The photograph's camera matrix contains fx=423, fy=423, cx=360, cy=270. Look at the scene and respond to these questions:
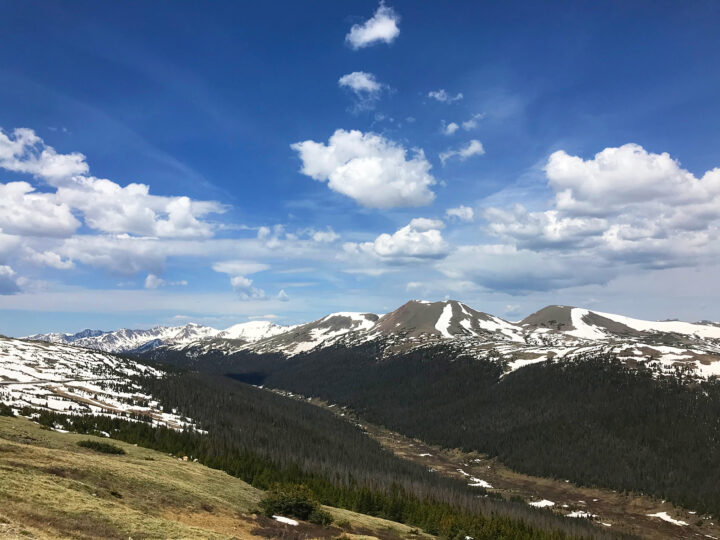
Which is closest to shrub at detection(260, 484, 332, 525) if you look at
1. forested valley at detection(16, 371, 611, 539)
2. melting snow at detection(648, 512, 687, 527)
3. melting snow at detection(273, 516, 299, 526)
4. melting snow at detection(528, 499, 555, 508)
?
melting snow at detection(273, 516, 299, 526)

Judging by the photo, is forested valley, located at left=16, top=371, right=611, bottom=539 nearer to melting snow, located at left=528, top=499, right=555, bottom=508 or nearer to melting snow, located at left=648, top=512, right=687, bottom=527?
melting snow, located at left=528, top=499, right=555, bottom=508

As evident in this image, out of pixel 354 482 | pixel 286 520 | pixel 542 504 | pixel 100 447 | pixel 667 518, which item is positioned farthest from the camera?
pixel 542 504

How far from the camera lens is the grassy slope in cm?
2923

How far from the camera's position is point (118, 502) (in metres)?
38.4

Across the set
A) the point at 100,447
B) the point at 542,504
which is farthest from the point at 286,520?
the point at 542,504

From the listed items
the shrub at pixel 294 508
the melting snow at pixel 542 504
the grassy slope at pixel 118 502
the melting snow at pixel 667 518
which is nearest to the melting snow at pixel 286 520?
the shrub at pixel 294 508

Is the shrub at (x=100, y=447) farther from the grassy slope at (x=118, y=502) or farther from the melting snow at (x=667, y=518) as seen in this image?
the melting snow at (x=667, y=518)

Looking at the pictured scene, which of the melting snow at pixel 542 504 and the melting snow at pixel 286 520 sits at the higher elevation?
the melting snow at pixel 286 520

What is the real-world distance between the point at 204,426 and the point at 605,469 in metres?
181

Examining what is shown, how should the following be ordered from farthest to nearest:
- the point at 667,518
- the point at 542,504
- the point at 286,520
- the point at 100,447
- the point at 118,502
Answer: the point at 542,504, the point at 667,518, the point at 100,447, the point at 286,520, the point at 118,502

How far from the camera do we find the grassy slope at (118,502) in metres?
29.2

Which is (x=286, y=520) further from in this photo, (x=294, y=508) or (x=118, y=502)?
(x=118, y=502)

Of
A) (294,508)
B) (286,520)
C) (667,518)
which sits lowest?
(667,518)

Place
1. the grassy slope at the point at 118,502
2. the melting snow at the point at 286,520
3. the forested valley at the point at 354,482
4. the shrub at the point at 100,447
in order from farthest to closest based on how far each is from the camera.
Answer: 1. the forested valley at the point at 354,482
2. the shrub at the point at 100,447
3. the melting snow at the point at 286,520
4. the grassy slope at the point at 118,502
